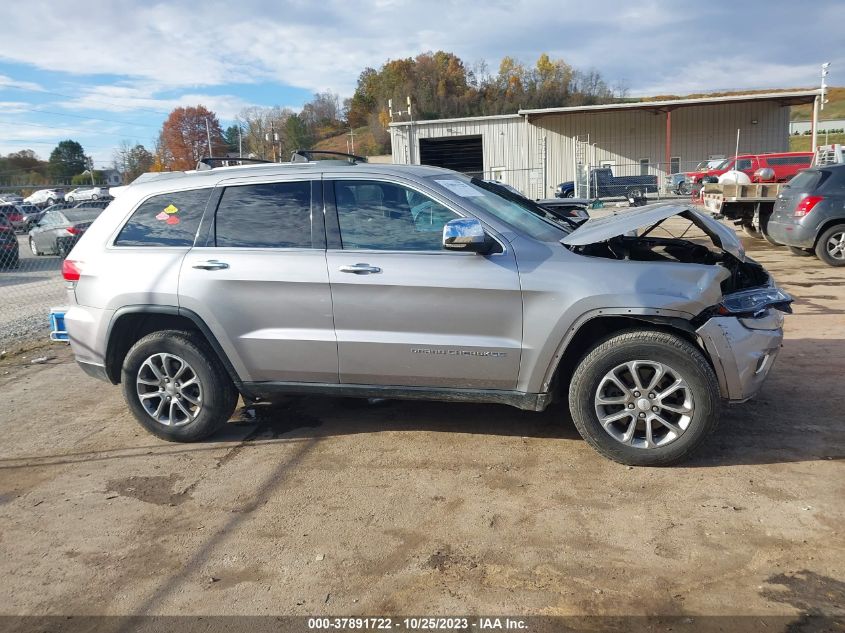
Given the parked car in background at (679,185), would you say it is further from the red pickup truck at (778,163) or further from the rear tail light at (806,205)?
the rear tail light at (806,205)

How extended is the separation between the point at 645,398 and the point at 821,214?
30.2 feet

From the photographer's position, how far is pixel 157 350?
4793 mm

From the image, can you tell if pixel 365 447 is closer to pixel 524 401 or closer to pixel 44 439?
pixel 524 401

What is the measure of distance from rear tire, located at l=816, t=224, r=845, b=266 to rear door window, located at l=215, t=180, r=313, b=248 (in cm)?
1005

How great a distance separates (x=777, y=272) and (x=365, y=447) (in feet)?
29.9

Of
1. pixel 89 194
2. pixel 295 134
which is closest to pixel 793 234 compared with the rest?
pixel 89 194

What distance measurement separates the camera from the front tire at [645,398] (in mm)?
3988

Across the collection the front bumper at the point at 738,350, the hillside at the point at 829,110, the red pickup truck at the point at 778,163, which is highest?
A: the hillside at the point at 829,110

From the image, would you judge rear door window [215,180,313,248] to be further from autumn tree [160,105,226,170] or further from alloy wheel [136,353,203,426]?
autumn tree [160,105,226,170]

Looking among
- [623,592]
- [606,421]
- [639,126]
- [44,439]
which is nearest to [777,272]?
[606,421]

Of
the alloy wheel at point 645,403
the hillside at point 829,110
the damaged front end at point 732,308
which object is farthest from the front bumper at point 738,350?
the hillside at point 829,110

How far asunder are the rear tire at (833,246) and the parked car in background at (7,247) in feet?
52.5

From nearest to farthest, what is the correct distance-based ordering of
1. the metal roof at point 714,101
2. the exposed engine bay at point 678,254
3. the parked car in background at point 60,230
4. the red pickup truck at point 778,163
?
the exposed engine bay at point 678,254 → the parked car in background at point 60,230 → the red pickup truck at point 778,163 → the metal roof at point 714,101

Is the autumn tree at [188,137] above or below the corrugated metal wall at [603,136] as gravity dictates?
above
